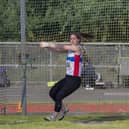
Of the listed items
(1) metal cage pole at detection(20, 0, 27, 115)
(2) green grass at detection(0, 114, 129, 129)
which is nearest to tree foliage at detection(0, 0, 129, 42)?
(1) metal cage pole at detection(20, 0, 27, 115)

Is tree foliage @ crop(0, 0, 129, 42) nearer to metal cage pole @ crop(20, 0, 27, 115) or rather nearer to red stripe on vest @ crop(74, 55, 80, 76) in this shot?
metal cage pole @ crop(20, 0, 27, 115)

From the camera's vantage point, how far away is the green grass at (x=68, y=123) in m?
11.8

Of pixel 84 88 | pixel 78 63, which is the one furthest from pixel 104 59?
pixel 78 63

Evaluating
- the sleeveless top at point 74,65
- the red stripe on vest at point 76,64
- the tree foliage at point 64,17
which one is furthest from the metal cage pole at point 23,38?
the red stripe on vest at point 76,64

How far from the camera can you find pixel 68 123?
12.3m

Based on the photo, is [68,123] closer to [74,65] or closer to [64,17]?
[74,65]

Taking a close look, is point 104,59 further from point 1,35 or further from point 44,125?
point 44,125

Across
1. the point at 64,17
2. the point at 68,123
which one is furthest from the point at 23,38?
the point at 68,123

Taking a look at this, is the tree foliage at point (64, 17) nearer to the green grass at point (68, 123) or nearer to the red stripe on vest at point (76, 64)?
the green grass at point (68, 123)

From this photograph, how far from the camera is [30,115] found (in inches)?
590

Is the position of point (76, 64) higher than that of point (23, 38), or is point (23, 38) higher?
point (23, 38)

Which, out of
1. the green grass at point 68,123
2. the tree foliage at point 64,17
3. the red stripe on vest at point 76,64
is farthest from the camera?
the tree foliage at point 64,17

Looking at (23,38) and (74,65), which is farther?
(23,38)

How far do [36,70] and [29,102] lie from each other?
2143mm
